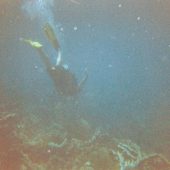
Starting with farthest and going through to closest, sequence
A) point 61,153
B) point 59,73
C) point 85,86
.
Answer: point 85,86
point 59,73
point 61,153

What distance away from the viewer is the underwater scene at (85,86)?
159 inches

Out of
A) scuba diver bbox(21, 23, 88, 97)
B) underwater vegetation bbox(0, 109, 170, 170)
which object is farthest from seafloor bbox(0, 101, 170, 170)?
scuba diver bbox(21, 23, 88, 97)

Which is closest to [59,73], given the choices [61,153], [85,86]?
[61,153]

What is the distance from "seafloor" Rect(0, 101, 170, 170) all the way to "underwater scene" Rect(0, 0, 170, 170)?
0.04ft

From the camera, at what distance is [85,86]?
9.70m

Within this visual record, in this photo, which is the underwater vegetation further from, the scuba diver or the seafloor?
the scuba diver

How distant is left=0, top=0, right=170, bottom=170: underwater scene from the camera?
159 inches

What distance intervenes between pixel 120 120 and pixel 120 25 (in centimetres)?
1066

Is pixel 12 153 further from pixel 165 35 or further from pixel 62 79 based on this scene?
pixel 165 35

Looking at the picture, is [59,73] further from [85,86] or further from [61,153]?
[85,86]

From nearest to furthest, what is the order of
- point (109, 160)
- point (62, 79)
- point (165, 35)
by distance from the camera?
1. point (109, 160)
2. point (62, 79)
3. point (165, 35)

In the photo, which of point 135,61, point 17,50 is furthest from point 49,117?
point 135,61

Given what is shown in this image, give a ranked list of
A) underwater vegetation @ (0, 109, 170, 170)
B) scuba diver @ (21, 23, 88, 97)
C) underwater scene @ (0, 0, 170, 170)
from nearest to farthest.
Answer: underwater vegetation @ (0, 109, 170, 170)
underwater scene @ (0, 0, 170, 170)
scuba diver @ (21, 23, 88, 97)

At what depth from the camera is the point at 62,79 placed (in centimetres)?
578
